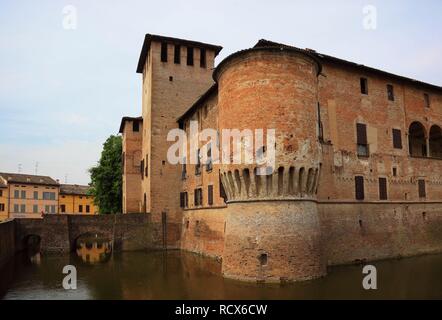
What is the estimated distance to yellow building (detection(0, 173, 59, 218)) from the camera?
161 feet

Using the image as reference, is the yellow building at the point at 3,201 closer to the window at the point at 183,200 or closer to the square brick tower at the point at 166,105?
the square brick tower at the point at 166,105

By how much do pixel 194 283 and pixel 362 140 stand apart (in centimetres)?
1220

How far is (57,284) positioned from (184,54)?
19906mm

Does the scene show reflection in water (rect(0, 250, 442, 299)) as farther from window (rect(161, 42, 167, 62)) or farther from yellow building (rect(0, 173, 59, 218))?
yellow building (rect(0, 173, 59, 218))

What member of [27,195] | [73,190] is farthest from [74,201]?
[27,195]

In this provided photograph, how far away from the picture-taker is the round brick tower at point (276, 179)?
48.1 feet

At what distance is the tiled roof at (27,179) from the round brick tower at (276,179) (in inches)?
1750

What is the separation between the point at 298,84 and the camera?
15.6 m

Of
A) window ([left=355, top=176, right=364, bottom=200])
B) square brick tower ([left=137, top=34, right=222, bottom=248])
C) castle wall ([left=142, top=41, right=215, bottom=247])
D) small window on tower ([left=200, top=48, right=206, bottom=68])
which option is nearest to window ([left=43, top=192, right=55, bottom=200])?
square brick tower ([left=137, top=34, right=222, bottom=248])

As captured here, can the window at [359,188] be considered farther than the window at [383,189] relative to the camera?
No

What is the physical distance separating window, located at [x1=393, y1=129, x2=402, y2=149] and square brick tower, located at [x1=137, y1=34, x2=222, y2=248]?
49.2ft

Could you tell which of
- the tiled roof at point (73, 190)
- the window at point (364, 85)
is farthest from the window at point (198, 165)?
the tiled roof at point (73, 190)
